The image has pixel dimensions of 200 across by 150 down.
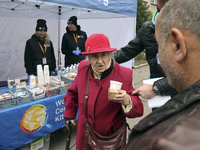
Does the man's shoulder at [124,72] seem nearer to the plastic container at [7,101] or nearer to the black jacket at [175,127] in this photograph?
the black jacket at [175,127]

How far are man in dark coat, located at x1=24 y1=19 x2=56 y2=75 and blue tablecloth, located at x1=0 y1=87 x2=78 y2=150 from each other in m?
1.53

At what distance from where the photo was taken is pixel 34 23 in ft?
19.3

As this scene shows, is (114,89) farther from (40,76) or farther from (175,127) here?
(40,76)

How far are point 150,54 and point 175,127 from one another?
1.62 m

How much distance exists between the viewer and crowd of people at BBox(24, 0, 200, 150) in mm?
457

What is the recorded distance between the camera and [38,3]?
5.55 m

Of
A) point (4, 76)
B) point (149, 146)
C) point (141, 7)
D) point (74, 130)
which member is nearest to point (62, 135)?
point (74, 130)

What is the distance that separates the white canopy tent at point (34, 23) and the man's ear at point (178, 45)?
4186 millimetres

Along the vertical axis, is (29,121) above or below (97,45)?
below

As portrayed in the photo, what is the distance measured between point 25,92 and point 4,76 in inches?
152

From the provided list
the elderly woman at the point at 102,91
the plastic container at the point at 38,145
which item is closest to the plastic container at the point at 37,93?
the plastic container at the point at 38,145

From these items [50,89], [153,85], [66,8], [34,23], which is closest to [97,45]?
[153,85]

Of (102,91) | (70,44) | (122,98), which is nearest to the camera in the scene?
(122,98)

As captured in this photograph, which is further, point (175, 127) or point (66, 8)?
point (66, 8)
